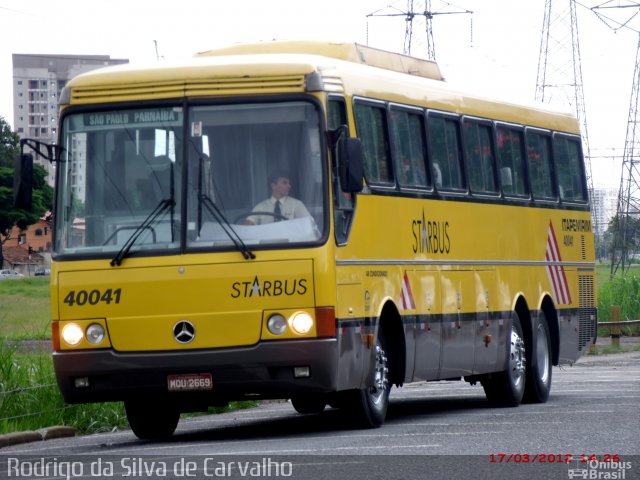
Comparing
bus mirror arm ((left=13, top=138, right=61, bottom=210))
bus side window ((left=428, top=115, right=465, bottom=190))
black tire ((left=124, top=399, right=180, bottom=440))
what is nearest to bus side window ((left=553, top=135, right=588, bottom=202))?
bus side window ((left=428, top=115, right=465, bottom=190))

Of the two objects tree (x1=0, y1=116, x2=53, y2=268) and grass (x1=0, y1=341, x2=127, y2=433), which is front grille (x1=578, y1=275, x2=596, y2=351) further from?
tree (x1=0, y1=116, x2=53, y2=268)

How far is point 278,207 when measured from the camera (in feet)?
47.3

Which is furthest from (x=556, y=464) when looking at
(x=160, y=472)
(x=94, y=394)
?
(x=94, y=394)

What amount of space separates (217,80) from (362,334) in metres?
2.69

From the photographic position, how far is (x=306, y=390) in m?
14.3

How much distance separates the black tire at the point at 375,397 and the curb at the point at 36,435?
3.59m

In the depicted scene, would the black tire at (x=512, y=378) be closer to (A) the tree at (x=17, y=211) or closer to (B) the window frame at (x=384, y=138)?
(B) the window frame at (x=384, y=138)

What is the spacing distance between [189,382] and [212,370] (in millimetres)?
243

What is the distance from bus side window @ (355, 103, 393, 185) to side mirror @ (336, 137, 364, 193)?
3.77ft

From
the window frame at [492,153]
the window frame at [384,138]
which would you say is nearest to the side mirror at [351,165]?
the window frame at [384,138]

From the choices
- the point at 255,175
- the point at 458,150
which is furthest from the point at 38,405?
the point at 458,150

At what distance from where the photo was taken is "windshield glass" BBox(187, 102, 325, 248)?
14398mm

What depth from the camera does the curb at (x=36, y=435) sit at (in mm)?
16438

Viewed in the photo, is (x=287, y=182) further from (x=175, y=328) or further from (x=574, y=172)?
(x=574, y=172)
